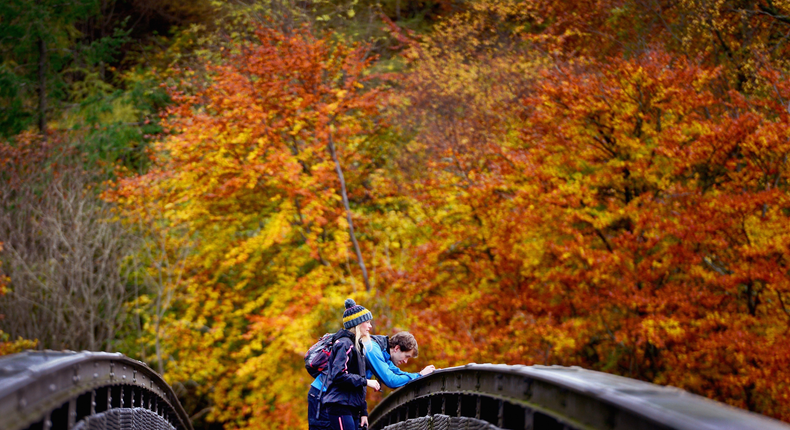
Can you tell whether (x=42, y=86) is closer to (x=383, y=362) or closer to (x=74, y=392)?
(x=383, y=362)

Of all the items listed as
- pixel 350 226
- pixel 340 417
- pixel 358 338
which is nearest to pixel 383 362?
pixel 358 338

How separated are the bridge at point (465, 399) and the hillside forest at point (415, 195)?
623cm

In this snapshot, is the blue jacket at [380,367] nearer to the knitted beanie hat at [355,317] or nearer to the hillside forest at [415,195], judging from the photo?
the knitted beanie hat at [355,317]

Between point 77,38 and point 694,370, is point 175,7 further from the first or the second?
point 694,370

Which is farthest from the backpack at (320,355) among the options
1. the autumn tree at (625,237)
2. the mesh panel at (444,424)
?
the autumn tree at (625,237)

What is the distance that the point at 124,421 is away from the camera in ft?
15.8

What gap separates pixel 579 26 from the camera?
2097 cm

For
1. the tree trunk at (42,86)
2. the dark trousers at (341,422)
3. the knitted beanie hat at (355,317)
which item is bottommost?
the tree trunk at (42,86)

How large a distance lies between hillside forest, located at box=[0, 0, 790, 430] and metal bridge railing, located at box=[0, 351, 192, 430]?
803 centimetres

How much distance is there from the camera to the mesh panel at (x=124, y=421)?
395 centimetres

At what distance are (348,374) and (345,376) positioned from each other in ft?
0.11

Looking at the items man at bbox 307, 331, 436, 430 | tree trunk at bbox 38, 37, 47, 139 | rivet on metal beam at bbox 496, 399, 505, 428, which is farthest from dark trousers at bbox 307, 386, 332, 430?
tree trunk at bbox 38, 37, 47, 139

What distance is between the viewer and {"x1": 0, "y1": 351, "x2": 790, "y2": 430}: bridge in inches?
101

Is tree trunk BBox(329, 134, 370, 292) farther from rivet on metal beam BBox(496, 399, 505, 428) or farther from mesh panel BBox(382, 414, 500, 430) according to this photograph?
rivet on metal beam BBox(496, 399, 505, 428)
